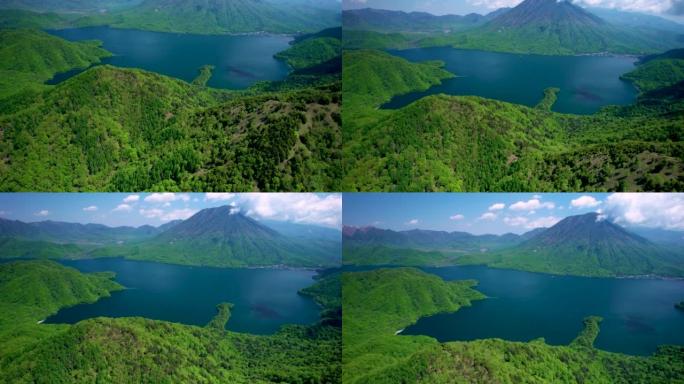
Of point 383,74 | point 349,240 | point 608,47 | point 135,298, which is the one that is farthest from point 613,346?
point 135,298

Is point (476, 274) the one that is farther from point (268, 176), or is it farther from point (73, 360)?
point (73, 360)

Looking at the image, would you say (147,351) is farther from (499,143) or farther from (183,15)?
(183,15)

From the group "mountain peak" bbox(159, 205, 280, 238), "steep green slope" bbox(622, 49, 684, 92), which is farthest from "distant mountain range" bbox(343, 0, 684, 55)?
"mountain peak" bbox(159, 205, 280, 238)

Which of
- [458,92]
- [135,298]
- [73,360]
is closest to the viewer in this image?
[73,360]

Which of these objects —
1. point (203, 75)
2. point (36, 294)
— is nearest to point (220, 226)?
point (203, 75)

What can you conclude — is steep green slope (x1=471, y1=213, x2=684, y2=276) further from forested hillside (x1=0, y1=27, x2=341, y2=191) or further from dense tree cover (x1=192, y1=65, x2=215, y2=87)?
dense tree cover (x1=192, y1=65, x2=215, y2=87)
